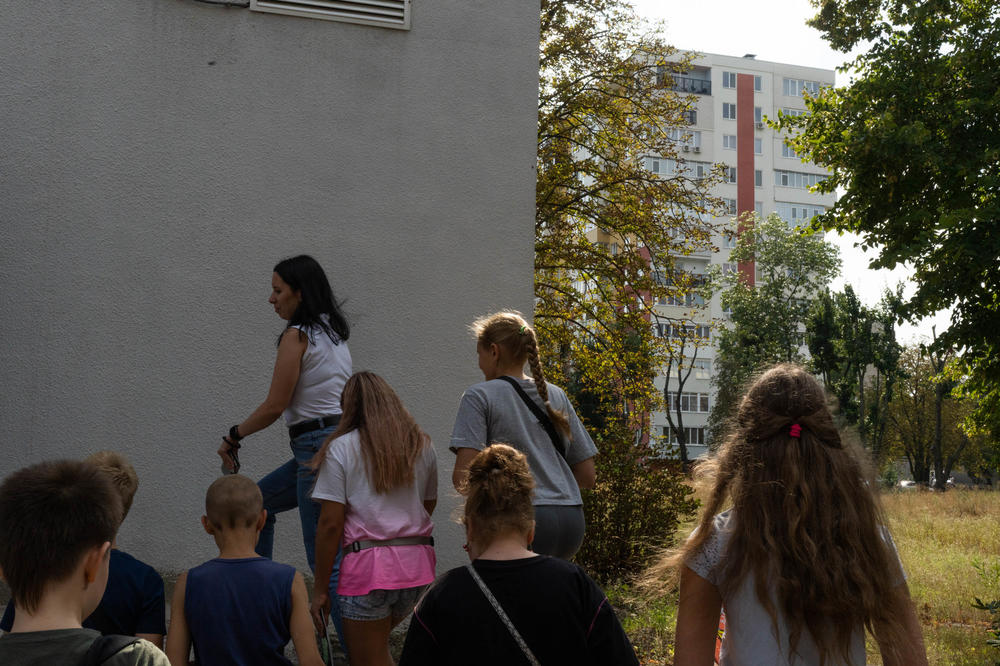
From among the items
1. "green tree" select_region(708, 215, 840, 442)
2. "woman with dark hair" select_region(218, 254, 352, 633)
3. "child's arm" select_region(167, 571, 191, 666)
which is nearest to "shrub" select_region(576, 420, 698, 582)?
"woman with dark hair" select_region(218, 254, 352, 633)

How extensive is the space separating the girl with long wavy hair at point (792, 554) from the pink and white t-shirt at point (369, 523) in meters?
1.61

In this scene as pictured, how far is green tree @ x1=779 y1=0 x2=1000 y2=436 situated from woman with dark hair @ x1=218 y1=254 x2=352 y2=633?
10016 mm

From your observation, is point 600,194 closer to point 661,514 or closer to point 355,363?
point 661,514

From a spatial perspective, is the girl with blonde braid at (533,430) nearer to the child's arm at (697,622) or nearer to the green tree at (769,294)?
the child's arm at (697,622)

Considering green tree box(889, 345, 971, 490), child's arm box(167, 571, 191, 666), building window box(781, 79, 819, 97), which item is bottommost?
green tree box(889, 345, 971, 490)

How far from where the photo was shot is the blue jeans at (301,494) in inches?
164

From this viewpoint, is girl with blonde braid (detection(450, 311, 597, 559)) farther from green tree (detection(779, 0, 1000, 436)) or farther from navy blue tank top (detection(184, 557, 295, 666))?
green tree (detection(779, 0, 1000, 436))

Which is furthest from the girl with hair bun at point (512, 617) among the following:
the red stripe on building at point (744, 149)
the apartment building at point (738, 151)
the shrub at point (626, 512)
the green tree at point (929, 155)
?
the red stripe on building at point (744, 149)

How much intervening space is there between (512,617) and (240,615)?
3.71 feet

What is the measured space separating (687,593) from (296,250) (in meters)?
4.72

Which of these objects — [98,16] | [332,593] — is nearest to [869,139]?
[98,16]

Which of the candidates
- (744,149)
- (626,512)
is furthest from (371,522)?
(744,149)

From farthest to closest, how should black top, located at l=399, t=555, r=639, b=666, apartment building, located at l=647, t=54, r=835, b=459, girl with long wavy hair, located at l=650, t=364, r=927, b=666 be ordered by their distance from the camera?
apartment building, located at l=647, t=54, r=835, b=459 → black top, located at l=399, t=555, r=639, b=666 → girl with long wavy hair, located at l=650, t=364, r=927, b=666

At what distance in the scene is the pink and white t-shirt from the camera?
374 centimetres
